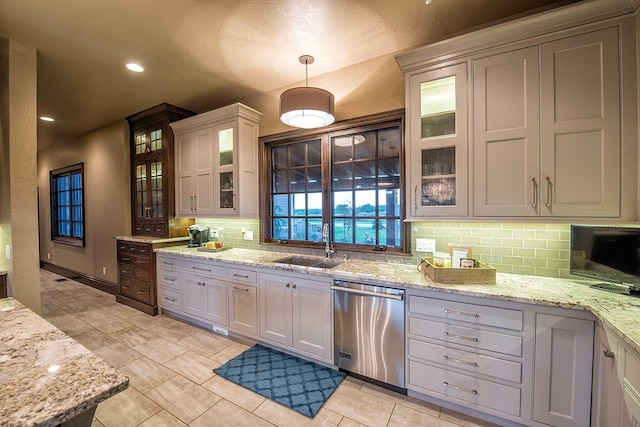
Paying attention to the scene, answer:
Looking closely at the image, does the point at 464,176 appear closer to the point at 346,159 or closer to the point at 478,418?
the point at 346,159

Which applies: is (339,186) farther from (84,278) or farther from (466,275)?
(84,278)

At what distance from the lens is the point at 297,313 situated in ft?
8.34

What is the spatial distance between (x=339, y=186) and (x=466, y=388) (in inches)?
82.9

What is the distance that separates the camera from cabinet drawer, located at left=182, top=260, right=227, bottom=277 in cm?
305

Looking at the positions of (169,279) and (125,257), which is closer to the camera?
(169,279)

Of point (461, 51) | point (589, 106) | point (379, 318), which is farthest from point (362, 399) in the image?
point (461, 51)

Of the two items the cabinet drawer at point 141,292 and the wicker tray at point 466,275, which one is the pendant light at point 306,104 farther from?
the cabinet drawer at point 141,292

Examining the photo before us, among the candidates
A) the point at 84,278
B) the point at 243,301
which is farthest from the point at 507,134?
the point at 84,278

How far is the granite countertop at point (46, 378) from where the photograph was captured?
71 centimetres

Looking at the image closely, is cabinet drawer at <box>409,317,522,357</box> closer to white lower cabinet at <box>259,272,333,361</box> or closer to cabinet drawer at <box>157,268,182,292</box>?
white lower cabinet at <box>259,272,333,361</box>

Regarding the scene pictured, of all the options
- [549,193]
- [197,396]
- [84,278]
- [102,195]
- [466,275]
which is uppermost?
[102,195]

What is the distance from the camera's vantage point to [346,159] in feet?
9.89

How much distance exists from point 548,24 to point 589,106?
2.04 ft

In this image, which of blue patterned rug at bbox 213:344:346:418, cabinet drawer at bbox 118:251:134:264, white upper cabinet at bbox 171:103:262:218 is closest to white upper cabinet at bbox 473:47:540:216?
blue patterned rug at bbox 213:344:346:418
